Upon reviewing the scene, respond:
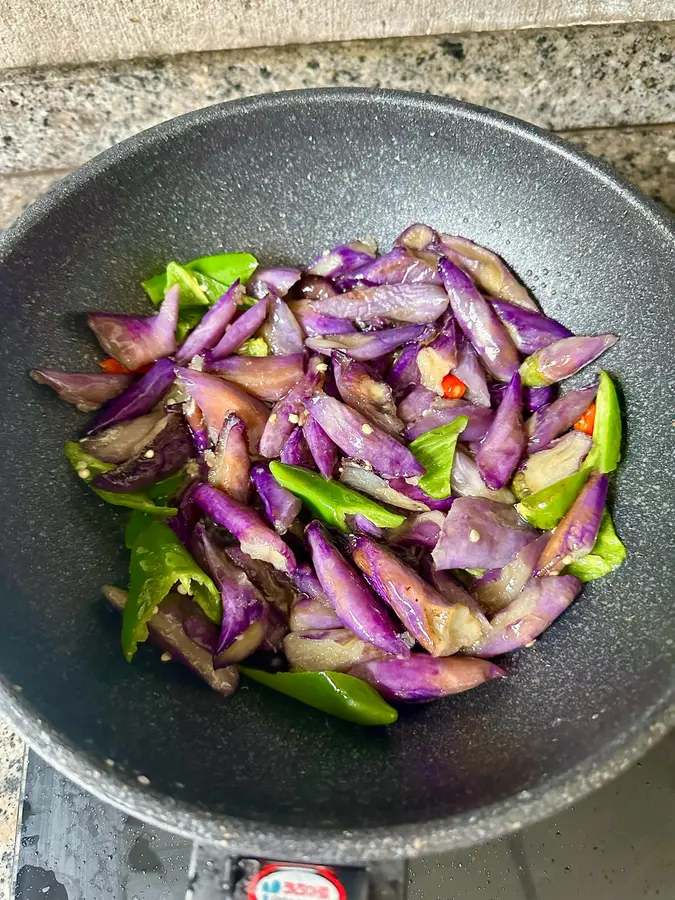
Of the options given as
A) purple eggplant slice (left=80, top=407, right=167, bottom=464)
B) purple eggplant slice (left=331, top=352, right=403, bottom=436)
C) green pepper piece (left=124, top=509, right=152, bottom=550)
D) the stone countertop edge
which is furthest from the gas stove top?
purple eggplant slice (left=331, top=352, right=403, bottom=436)

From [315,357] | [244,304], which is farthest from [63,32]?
Answer: [315,357]

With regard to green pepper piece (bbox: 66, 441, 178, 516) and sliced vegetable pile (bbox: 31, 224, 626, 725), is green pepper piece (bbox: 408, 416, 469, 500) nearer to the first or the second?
sliced vegetable pile (bbox: 31, 224, 626, 725)

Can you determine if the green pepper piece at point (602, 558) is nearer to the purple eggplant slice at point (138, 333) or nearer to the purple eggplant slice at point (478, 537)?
the purple eggplant slice at point (478, 537)

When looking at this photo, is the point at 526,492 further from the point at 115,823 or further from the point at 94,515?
the point at 115,823

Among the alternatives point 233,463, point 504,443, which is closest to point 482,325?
point 504,443

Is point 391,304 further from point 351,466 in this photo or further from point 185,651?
point 185,651

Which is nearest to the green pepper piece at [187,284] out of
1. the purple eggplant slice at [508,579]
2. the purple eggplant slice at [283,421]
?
the purple eggplant slice at [283,421]

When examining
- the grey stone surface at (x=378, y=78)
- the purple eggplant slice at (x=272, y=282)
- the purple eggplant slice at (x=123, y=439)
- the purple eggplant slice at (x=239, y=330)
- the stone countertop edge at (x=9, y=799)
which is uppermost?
the grey stone surface at (x=378, y=78)
